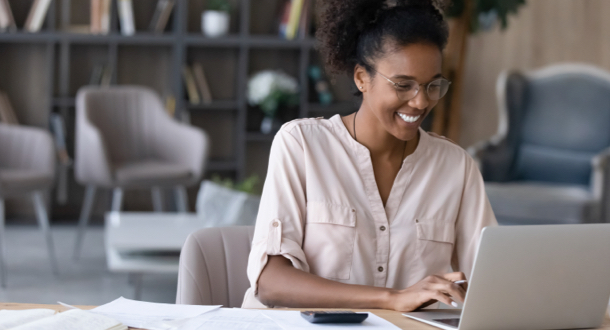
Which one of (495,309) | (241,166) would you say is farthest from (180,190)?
(495,309)

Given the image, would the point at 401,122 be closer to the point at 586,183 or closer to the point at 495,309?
the point at 495,309

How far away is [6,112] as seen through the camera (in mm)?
4691

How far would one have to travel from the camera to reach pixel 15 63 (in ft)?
15.9

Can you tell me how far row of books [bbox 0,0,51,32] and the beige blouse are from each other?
12.4 feet

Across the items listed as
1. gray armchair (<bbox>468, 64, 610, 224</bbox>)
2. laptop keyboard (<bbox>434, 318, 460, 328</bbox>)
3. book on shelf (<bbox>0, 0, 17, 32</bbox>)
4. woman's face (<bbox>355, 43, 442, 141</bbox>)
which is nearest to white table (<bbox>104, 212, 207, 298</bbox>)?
woman's face (<bbox>355, 43, 442, 141</bbox>)

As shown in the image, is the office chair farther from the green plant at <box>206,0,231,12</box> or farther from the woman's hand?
the green plant at <box>206,0,231,12</box>

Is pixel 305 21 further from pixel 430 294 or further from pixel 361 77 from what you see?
pixel 430 294

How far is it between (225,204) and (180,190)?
4.86 feet

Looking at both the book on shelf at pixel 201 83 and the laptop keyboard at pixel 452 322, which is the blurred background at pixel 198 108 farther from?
the laptop keyboard at pixel 452 322

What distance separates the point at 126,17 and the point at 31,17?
631 millimetres

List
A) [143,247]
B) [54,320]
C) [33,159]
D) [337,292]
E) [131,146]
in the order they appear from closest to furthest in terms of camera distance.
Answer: [54,320] < [337,292] < [143,247] < [33,159] < [131,146]

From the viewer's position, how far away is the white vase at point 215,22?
15.5ft

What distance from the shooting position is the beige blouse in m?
1.30

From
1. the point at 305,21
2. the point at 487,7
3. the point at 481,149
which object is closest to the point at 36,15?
the point at 305,21
